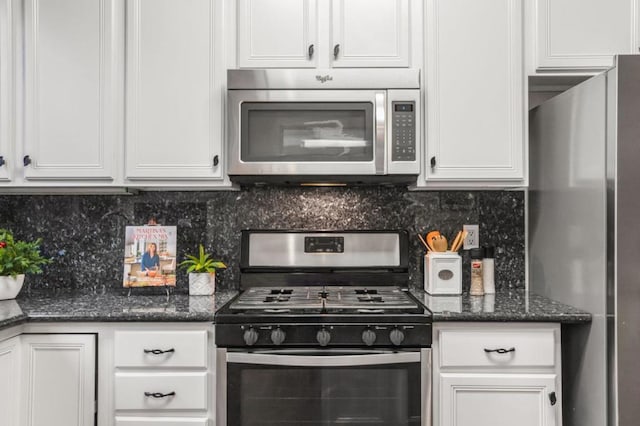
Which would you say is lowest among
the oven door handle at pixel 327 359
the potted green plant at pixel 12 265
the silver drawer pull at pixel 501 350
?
the oven door handle at pixel 327 359

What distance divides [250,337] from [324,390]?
0.33 m

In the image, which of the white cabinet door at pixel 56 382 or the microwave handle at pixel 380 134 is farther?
the microwave handle at pixel 380 134

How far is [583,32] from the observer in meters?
2.12

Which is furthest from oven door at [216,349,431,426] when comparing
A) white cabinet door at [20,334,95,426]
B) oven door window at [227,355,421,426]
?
white cabinet door at [20,334,95,426]

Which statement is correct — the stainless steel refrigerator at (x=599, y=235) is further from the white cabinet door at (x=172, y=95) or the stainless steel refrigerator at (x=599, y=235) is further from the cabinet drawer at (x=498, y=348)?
the white cabinet door at (x=172, y=95)

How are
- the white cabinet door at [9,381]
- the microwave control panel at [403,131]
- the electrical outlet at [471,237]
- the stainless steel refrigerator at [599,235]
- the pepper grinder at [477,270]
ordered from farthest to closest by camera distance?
1. the electrical outlet at [471,237]
2. the pepper grinder at [477,270]
3. the microwave control panel at [403,131]
4. the white cabinet door at [9,381]
5. the stainless steel refrigerator at [599,235]

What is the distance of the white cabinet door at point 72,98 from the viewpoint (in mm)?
2119

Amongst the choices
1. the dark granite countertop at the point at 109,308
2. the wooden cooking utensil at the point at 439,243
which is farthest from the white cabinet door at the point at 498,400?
the dark granite countertop at the point at 109,308

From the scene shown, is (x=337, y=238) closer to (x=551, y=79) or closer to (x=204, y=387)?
(x=204, y=387)

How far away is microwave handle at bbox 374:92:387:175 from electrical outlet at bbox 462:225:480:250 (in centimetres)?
63

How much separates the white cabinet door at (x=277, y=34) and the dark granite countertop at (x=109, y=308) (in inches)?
40.5

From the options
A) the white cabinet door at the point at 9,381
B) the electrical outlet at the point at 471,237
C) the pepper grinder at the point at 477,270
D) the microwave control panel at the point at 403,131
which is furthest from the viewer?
the electrical outlet at the point at 471,237

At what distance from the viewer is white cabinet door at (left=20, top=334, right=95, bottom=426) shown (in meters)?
1.84

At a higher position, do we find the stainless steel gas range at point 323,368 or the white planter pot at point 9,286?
the white planter pot at point 9,286
